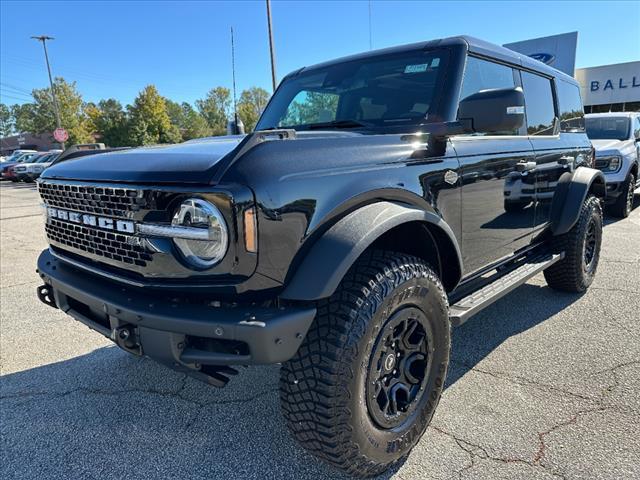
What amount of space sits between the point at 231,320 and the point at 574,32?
26432 mm

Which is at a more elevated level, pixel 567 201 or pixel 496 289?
pixel 567 201

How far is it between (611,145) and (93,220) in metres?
8.63

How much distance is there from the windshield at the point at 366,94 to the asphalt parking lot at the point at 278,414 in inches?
65.2

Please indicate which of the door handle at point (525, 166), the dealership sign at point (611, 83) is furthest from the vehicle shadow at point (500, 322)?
the dealership sign at point (611, 83)

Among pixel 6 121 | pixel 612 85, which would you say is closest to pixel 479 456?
pixel 612 85

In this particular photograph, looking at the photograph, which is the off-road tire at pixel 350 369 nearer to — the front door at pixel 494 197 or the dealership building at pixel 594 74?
the front door at pixel 494 197

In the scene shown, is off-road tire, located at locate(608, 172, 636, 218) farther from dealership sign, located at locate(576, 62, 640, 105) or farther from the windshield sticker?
dealership sign, located at locate(576, 62, 640, 105)

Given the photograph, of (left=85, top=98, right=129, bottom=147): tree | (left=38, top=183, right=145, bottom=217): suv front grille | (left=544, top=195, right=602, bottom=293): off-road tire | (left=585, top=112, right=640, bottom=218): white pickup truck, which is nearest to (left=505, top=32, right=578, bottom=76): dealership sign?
(left=585, top=112, right=640, bottom=218): white pickup truck

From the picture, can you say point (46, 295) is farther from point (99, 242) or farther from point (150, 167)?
point (150, 167)

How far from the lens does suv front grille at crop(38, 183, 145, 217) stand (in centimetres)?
182

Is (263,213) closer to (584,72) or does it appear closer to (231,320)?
(231,320)

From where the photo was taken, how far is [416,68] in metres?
2.77

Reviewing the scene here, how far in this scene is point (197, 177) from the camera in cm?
167

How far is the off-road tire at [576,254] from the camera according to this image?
393 cm
